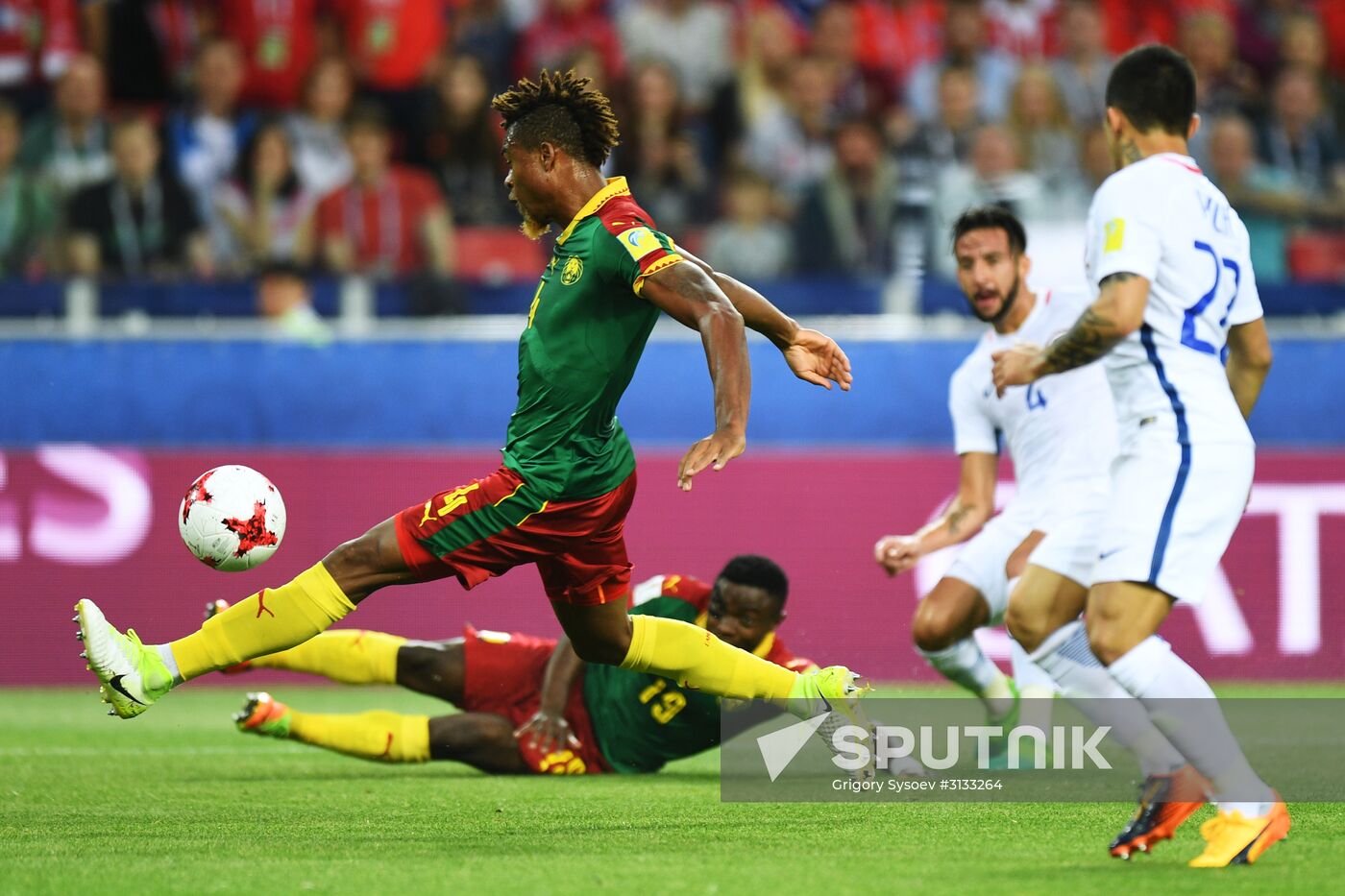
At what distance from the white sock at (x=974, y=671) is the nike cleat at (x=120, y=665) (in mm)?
3177

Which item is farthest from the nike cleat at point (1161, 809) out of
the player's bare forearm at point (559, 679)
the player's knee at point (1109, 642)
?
the player's bare forearm at point (559, 679)

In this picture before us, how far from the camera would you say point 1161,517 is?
17.6ft

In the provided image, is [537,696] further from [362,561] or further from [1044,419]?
[1044,419]

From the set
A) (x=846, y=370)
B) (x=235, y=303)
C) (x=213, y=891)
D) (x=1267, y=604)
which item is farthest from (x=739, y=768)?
(x=235, y=303)

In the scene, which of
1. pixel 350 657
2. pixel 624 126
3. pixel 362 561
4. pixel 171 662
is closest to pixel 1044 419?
pixel 350 657

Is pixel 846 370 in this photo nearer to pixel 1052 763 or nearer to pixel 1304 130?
pixel 1052 763

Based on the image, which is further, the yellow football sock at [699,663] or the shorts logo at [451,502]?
the yellow football sock at [699,663]

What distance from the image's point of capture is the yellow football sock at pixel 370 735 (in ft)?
24.9

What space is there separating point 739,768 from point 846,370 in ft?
7.52

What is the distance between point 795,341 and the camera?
20.6 ft

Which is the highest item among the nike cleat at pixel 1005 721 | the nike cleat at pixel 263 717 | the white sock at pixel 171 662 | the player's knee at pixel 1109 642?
the player's knee at pixel 1109 642

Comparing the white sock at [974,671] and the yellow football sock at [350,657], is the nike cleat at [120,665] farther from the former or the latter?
the white sock at [974,671]

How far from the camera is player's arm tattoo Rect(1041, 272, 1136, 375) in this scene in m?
5.33

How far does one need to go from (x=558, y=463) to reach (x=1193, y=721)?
2.10 m
